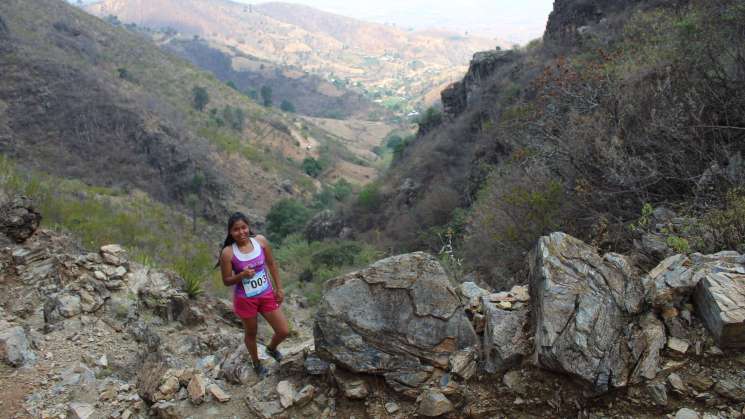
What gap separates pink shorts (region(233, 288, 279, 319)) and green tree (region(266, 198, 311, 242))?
2410 centimetres

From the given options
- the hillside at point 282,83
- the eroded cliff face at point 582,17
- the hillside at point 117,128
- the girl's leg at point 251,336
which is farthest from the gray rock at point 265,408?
the hillside at point 282,83

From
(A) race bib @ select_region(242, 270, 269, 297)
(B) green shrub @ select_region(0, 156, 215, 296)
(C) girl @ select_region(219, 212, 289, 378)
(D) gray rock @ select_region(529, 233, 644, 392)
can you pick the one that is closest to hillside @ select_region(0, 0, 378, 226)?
(B) green shrub @ select_region(0, 156, 215, 296)

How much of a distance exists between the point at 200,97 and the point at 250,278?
4497 cm

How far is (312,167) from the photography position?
4412 centimetres

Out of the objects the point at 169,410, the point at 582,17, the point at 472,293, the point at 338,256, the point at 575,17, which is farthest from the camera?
the point at 575,17

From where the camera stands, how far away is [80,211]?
12.8 metres

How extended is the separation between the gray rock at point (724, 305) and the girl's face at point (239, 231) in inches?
125

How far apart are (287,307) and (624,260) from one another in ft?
28.3

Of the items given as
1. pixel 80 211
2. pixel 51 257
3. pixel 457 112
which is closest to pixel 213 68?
pixel 457 112

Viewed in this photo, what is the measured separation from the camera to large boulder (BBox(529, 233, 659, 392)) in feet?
9.71

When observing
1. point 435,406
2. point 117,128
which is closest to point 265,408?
point 435,406

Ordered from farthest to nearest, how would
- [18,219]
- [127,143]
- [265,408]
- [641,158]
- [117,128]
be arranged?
[117,128] < [127,143] < [18,219] < [641,158] < [265,408]

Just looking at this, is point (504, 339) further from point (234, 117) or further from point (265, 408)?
point (234, 117)

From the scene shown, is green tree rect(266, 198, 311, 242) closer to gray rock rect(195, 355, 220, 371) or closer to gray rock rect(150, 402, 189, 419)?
gray rock rect(195, 355, 220, 371)
